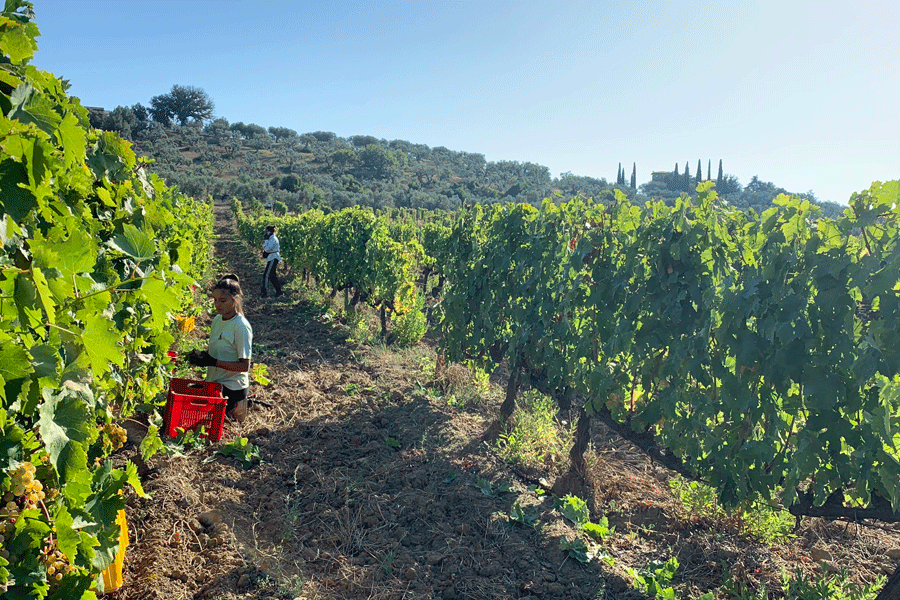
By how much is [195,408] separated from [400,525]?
5.56 feet

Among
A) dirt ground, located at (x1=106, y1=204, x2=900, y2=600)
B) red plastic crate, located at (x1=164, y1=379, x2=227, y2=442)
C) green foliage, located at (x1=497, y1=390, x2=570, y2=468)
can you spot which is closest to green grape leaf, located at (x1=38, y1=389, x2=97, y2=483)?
dirt ground, located at (x1=106, y1=204, x2=900, y2=600)

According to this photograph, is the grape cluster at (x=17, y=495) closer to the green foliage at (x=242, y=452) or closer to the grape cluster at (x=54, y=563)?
the grape cluster at (x=54, y=563)

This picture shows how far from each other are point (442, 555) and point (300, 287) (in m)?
10.5

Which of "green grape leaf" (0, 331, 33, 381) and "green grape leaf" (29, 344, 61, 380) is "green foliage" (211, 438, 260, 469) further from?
"green grape leaf" (0, 331, 33, 381)

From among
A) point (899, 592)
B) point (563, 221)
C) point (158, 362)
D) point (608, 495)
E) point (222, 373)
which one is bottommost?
point (608, 495)

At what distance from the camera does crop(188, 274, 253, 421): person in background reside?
14.6 ft

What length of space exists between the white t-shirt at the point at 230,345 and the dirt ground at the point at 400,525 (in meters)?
0.47

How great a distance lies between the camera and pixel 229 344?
4.49 meters

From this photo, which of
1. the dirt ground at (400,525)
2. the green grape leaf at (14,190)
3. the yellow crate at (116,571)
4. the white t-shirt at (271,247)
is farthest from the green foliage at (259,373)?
the white t-shirt at (271,247)

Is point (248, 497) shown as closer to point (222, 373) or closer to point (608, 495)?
point (222, 373)

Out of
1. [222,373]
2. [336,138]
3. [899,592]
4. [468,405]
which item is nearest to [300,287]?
[468,405]

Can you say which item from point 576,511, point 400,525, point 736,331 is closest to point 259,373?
point 400,525

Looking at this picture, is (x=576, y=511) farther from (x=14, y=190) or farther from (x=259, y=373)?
(x=14, y=190)

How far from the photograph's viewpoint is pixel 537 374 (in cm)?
535
